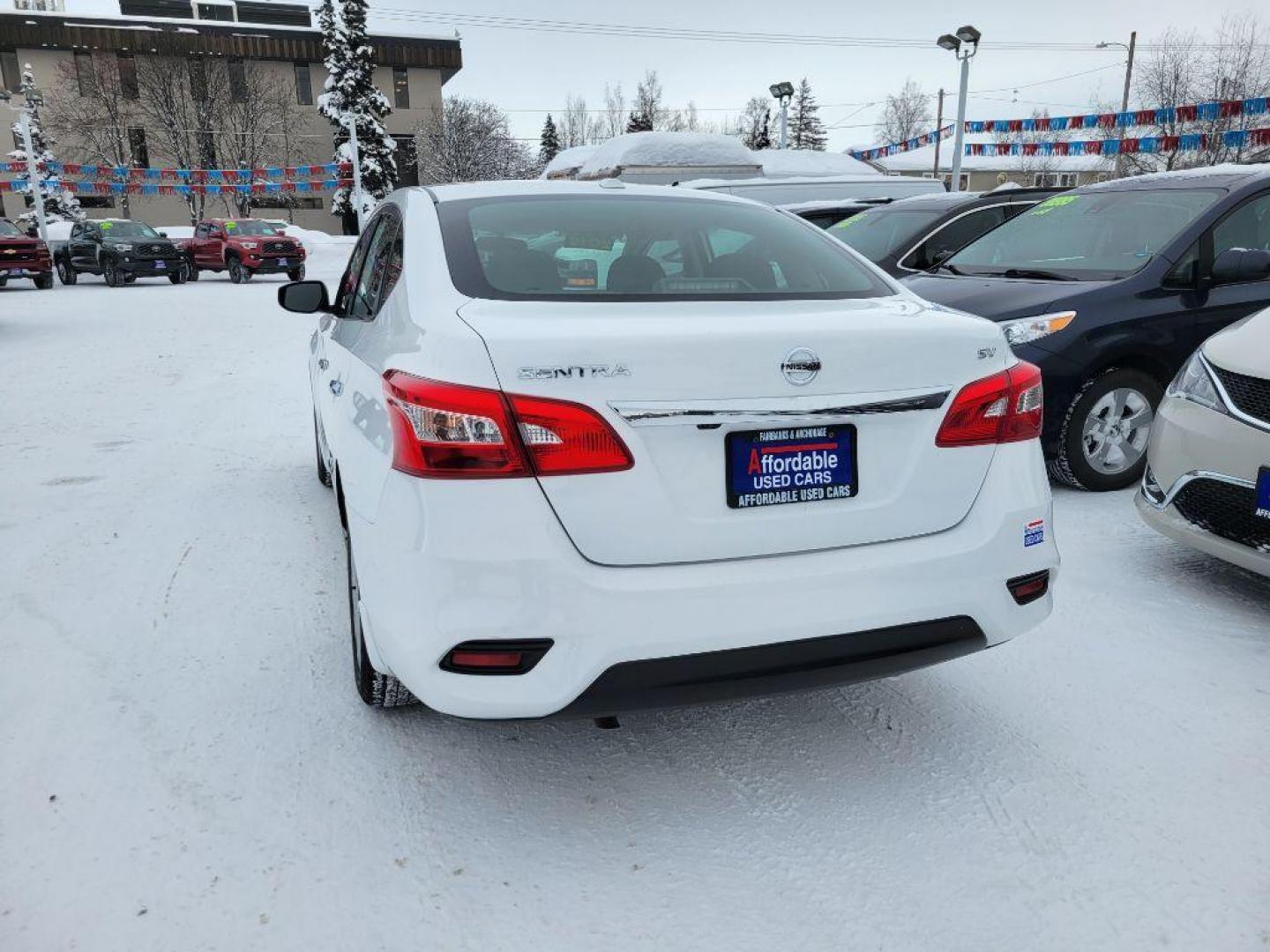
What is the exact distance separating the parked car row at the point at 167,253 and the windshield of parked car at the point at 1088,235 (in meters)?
21.0

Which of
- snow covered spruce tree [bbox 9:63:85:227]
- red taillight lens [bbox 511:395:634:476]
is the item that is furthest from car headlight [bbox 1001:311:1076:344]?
snow covered spruce tree [bbox 9:63:85:227]

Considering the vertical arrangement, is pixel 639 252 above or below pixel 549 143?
below

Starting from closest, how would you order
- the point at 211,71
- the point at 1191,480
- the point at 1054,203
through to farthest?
the point at 1191,480 < the point at 1054,203 < the point at 211,71

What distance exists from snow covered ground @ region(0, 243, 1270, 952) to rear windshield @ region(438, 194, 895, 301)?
1205mm

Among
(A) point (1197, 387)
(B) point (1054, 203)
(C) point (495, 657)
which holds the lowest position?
(C) point (495, 657)

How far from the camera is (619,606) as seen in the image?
80.9 inches

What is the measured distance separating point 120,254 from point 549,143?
6088 cm

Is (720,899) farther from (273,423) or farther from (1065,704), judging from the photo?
(273,423)

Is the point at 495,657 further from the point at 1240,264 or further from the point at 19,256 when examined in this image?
the point at 19,256

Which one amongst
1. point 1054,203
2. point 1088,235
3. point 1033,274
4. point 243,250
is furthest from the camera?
point 243,250

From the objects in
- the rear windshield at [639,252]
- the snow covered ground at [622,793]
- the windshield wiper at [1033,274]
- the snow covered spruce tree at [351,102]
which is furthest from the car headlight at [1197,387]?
the snow covered spruce tree at [351,102]

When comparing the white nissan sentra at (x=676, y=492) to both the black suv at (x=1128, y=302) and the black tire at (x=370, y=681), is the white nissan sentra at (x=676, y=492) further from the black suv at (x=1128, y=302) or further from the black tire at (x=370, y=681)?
the black suv at (x=1128, y=302)

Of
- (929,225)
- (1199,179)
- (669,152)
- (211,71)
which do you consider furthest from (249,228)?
(211,71)

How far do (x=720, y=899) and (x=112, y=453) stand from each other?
18.7ft
